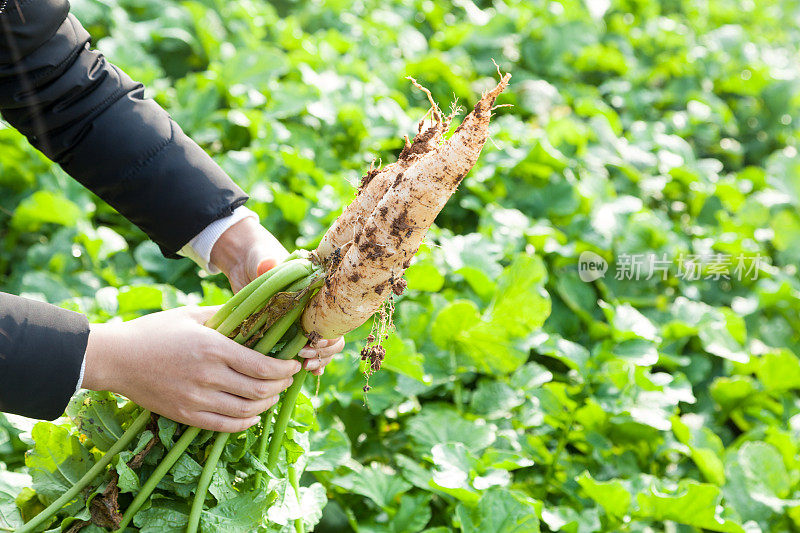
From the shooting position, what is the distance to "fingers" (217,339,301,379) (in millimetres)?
1094

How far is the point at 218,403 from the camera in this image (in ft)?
3.63

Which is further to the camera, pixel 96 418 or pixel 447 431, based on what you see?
pixel 447 431

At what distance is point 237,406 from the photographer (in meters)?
1.12

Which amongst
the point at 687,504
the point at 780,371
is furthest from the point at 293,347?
the point at 780,371

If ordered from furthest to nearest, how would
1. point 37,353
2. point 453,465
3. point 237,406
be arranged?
point 453,465, point 237,406, point 37,353

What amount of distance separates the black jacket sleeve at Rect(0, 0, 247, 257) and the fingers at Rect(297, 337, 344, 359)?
326 millimetres

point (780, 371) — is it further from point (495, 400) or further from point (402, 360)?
point (402, 360)

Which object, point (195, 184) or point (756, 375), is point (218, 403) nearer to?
point (195, 184)

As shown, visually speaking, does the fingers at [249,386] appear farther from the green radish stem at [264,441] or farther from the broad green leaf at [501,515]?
the broad green leaf at [501,515]

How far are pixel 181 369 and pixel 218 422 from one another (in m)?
0.11

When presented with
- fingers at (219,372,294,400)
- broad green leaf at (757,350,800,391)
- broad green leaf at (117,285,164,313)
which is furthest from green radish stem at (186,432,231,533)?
broad green leaf at (757,350,800,391)

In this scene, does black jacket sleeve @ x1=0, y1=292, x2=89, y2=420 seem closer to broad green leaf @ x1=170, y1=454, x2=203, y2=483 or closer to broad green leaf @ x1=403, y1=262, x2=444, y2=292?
broad green leaf @ x1=170, y1=454, x2=203, y2=483

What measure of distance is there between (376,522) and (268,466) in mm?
385

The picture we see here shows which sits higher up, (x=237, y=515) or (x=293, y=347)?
(x=293, y=347)
